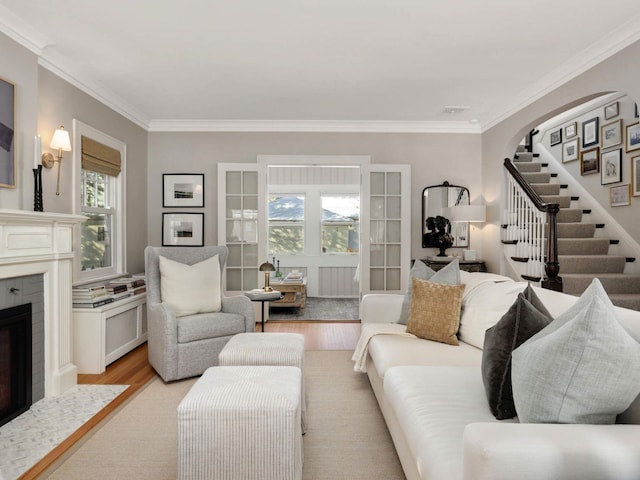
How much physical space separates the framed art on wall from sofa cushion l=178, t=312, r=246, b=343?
13.9 feet

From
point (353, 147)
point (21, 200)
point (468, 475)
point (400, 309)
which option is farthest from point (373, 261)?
point (468, 475)

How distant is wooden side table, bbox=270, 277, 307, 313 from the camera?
6.12 m

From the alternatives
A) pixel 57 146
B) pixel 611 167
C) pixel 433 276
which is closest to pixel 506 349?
pixel 433 276

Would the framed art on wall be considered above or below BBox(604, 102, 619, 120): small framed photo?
below

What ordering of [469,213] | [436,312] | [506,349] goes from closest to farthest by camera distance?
1. [506,349]
2. [436,312]
3. [469,213]

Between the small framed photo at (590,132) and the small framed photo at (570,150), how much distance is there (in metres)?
0.12

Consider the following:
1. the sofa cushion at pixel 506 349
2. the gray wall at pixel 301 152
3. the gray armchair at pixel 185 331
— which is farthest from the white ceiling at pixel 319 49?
the sofa cushion at pixel 506 349

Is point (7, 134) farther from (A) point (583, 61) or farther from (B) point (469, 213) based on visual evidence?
(B) point (469, 213)

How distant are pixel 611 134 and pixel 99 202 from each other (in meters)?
5.72

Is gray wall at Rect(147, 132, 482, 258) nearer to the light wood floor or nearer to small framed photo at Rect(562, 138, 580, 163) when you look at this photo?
small framed photo at Rect(562, 138, 580, 163)

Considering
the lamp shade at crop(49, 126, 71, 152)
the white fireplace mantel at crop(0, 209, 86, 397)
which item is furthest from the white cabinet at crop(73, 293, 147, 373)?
the lamp shade at crop(49, 126, 71, 152)

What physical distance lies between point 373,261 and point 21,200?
3753mm

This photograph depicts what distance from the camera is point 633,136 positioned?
14.5 feet

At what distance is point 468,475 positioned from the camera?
1084 millimetres
